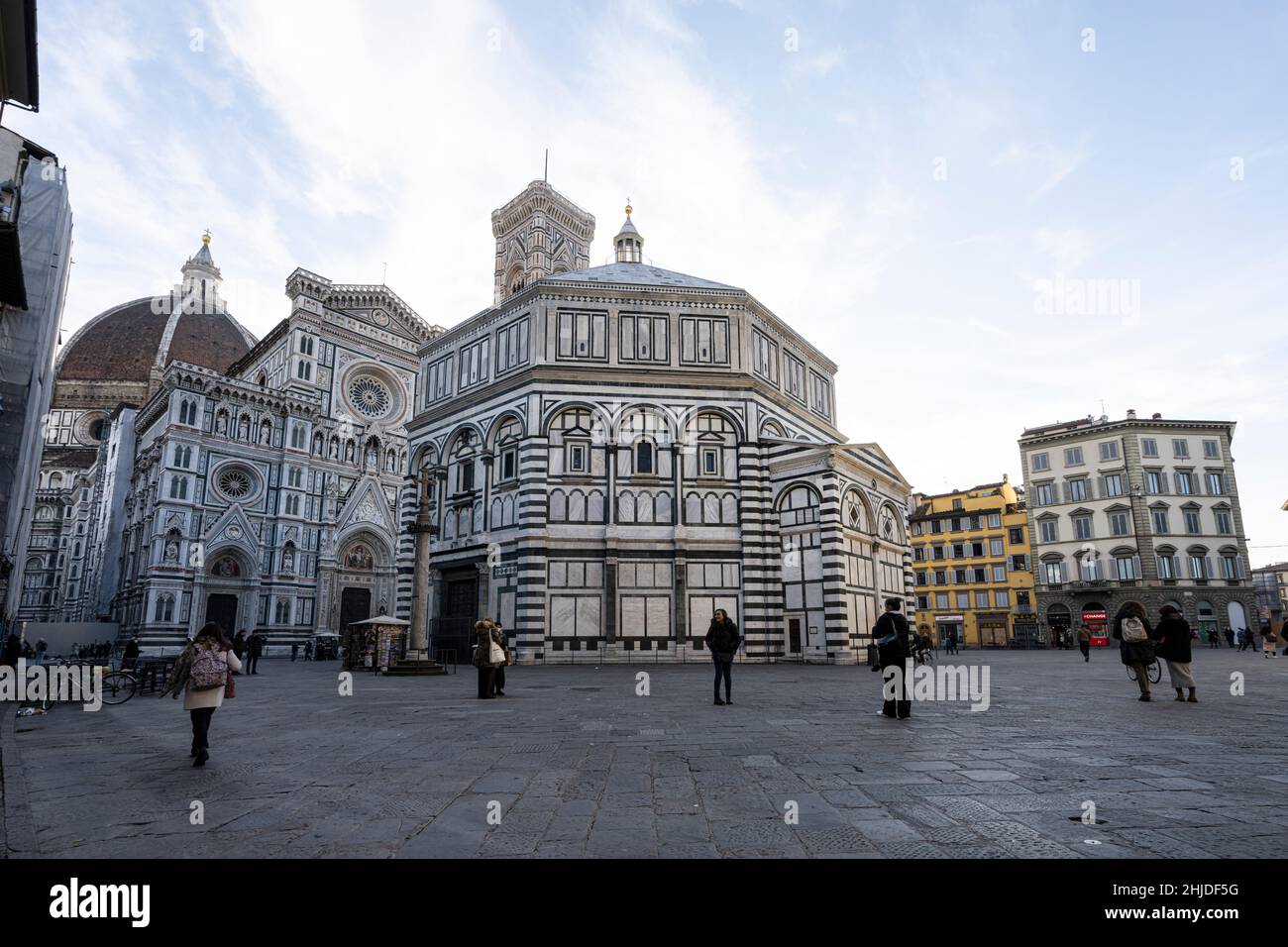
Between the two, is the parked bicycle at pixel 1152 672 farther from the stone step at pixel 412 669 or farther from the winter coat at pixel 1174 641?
the stone step at pixel 412 669

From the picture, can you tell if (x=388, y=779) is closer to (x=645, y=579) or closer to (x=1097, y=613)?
(x=645, y=579)

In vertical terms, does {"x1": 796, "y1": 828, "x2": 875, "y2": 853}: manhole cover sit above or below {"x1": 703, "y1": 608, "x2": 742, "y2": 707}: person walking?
below

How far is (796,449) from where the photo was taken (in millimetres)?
28922

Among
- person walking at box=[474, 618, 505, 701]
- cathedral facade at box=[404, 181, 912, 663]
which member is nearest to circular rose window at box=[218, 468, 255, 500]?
cathedral facade at box=[404, 181, 912, 663]

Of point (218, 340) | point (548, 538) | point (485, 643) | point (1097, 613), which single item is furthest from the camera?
point (218, 340)

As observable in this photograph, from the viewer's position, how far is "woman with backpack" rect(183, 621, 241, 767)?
23.9 ft

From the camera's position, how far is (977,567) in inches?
2271

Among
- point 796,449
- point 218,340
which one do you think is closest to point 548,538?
point 796,449

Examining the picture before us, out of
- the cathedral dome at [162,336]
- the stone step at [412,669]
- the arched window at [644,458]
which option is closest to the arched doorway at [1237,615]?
the arched window at [644,458]

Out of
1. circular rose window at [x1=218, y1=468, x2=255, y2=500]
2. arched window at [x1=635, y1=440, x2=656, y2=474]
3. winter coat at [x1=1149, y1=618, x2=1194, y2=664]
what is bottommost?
winter coat at [x1=1149, y1=618, x2=1194, y2=664]

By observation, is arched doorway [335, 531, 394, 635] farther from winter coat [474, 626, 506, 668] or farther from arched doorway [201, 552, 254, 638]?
winter coat [474, 626, 506, 668]

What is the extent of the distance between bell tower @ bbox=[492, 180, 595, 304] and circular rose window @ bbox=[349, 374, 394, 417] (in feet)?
47.4

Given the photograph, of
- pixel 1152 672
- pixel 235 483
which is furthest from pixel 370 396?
pixel 1152 672
